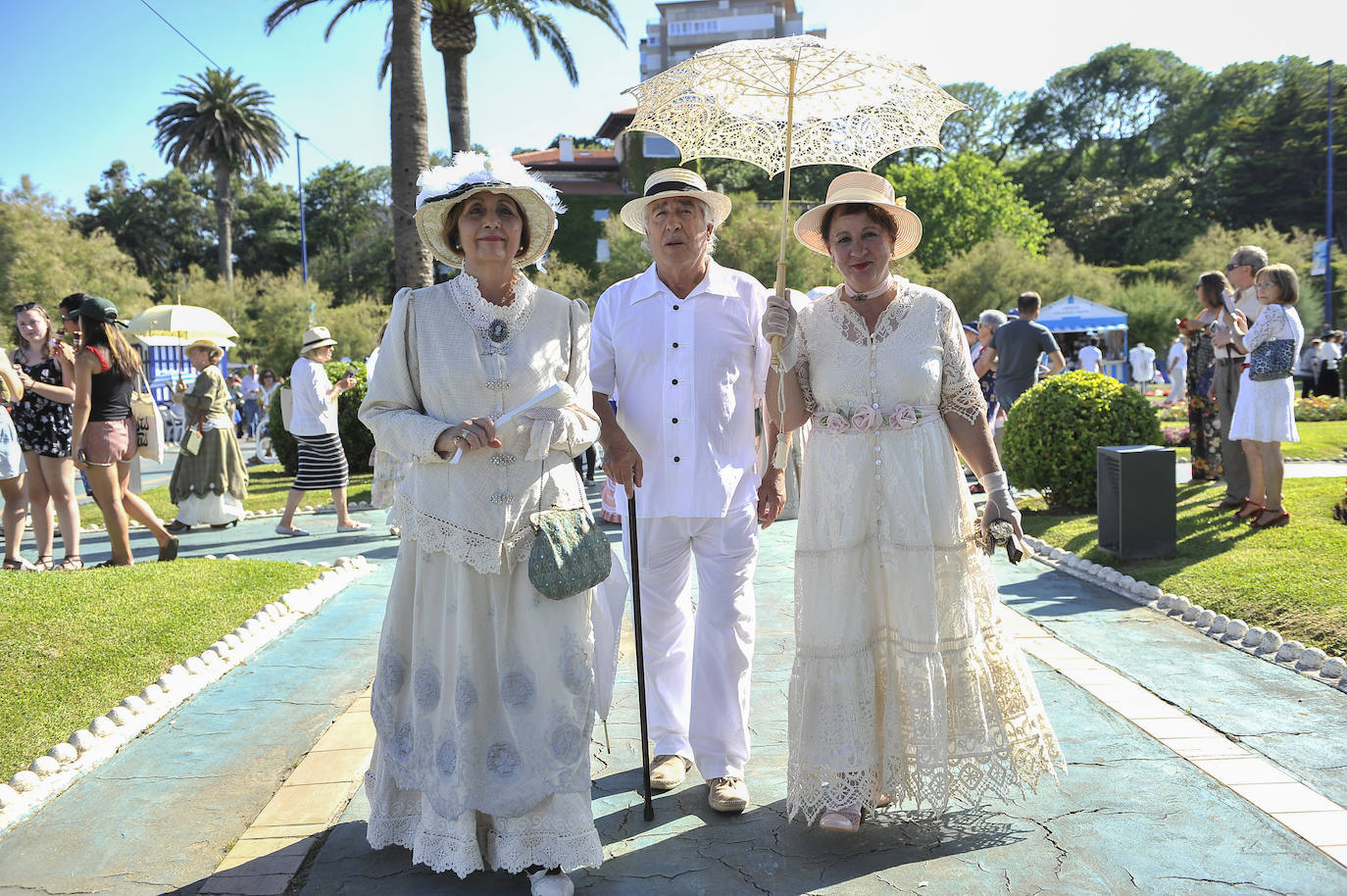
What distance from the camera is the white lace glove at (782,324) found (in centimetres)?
363

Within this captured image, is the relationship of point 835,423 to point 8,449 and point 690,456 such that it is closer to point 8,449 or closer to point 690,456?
point 690,456

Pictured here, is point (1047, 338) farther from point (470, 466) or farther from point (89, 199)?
point (89, 199)

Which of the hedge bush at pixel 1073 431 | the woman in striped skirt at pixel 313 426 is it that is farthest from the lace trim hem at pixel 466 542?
the woman in striped skirt at pixel 313 426

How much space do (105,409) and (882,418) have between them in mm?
6653

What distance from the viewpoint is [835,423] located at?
3625 mm

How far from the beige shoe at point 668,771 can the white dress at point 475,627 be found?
79 centimetres

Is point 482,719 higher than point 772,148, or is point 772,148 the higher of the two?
point 772,148

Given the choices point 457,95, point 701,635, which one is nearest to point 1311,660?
point 701,635

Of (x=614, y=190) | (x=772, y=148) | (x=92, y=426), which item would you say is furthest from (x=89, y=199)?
(x=772, y=148)

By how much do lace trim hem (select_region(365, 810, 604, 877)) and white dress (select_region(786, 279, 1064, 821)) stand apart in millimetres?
750

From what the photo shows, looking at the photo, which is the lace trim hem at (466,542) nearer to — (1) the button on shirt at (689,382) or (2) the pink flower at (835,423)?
(1) the button on shirt at (689,382)

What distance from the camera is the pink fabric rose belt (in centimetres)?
353

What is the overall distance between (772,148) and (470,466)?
1.98m

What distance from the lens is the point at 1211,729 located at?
4.24 metres
